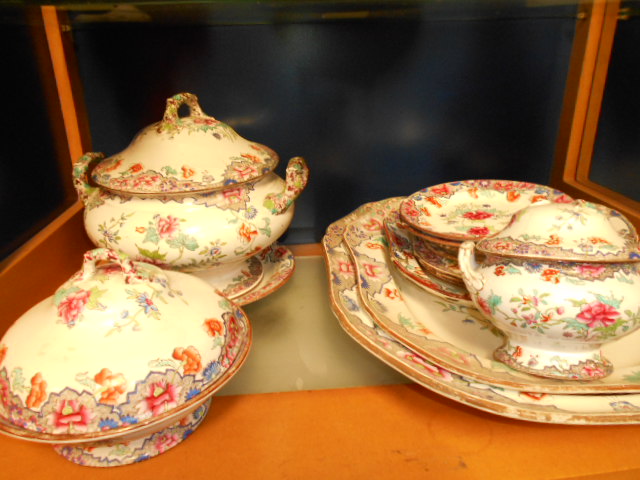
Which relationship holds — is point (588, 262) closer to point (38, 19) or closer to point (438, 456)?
point (438, 456)

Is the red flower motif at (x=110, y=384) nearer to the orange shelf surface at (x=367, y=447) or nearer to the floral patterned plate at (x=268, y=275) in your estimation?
the orange shelf surface at (x=367, y=447)

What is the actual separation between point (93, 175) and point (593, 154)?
2.66 feet

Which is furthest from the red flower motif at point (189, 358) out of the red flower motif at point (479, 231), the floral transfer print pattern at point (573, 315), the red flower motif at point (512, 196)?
the red flower motif at point (512, 196)

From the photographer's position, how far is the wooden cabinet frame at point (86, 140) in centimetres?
72

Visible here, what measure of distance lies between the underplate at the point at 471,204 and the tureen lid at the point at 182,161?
0.24 metres

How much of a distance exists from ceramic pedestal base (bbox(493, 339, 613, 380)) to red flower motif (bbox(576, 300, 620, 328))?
2.1 inches

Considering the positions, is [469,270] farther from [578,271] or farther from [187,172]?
[187,172]

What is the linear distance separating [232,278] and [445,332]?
310mm

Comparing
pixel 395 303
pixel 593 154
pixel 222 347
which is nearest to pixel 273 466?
pixel 222 347

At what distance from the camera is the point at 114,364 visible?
1.49ft

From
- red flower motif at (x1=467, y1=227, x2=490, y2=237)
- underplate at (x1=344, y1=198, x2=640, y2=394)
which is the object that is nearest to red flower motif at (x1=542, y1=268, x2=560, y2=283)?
underplate at (x1=344, y1=198, x2=640, y2=394)

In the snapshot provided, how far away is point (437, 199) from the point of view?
2.83 ft

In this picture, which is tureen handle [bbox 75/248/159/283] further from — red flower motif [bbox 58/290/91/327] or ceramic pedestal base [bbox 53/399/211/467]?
ceramic pedestal base [bbox 53/399/211/467]

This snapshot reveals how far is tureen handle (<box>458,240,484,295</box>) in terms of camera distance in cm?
56
